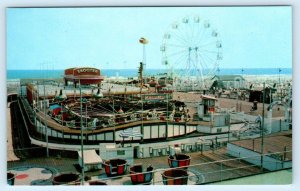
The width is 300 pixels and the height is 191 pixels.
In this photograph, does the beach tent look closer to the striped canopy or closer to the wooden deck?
the striped canopy

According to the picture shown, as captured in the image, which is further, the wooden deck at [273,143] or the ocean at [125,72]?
the wooden deck at [273,143]

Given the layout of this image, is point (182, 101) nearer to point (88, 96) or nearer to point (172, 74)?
point (172, 74)

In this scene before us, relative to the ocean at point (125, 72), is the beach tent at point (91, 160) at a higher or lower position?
lower

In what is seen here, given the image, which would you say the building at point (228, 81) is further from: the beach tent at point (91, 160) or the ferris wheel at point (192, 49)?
the beach tent at point (91, 160)

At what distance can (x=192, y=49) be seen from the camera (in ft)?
11.7

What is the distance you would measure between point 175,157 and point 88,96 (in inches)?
43.7

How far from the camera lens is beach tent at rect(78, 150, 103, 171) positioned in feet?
11.4

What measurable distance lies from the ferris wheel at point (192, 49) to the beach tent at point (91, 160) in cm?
113

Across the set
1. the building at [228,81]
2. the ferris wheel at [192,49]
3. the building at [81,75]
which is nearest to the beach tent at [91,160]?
the building at [81,75]

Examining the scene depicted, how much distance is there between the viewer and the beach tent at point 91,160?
11.4ft

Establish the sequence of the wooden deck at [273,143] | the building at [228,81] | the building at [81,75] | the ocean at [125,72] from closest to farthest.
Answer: the ocean at [125,72] < the building at [81,75] < the wooden deck at [273,143] < the building at [228,81]

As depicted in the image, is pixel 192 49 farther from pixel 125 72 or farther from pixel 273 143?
pixel 273 143

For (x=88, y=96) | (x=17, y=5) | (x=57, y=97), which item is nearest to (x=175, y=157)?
(x=88, y=96)

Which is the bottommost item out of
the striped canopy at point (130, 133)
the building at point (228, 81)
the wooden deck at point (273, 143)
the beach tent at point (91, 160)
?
the beach tent at point (91, 160)
